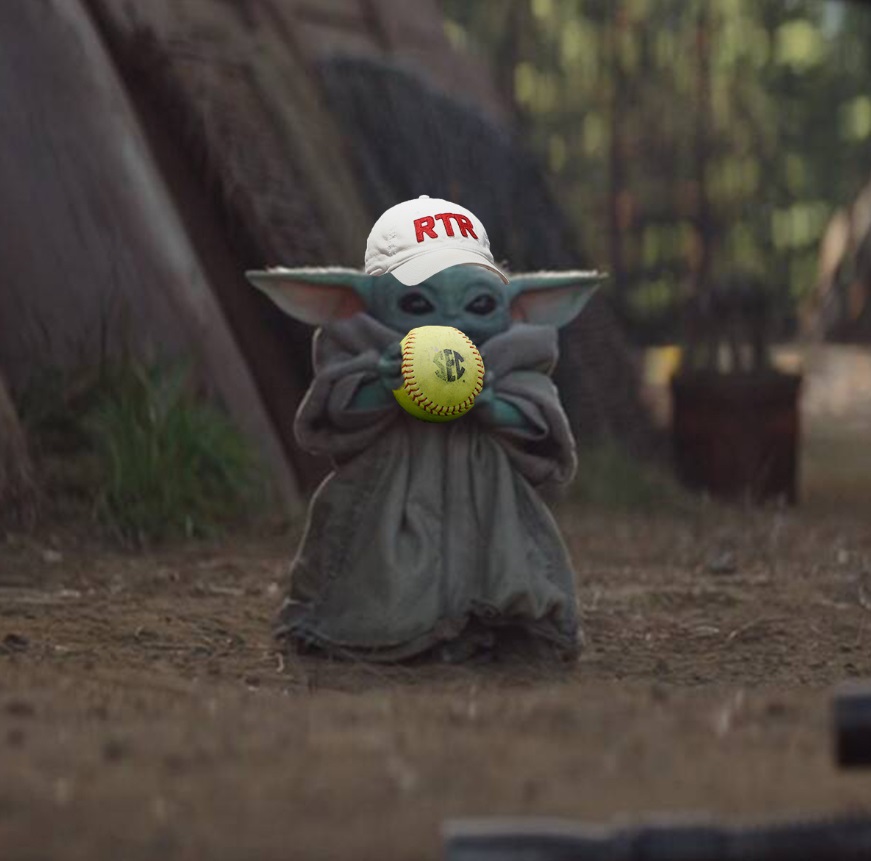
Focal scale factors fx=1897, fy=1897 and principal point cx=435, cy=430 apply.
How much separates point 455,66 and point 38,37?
159 inches

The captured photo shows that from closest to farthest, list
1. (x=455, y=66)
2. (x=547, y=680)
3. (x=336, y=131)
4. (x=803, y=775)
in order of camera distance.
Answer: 1. (x=803, y=775)
2. (x=547, y=680)
3. (x=336, y=131)
4. (x=455, y=66)

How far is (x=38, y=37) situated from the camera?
7.29m

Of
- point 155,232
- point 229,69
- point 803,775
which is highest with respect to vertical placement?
point 229,69

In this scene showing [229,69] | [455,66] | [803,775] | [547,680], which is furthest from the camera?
[455,66]

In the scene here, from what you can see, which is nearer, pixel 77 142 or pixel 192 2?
pixel 77 142

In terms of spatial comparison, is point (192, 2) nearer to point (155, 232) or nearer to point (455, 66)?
point (155, 232)

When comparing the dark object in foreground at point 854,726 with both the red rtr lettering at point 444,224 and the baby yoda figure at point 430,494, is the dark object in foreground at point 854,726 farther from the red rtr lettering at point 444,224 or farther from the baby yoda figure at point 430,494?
the red rtr lettering at point 444,224

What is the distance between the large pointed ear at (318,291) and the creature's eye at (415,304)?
0.40ft

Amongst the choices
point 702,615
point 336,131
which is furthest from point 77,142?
point 702,615

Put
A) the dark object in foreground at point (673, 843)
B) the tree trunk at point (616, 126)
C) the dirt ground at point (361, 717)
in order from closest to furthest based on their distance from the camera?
1. the dark object in foreground at point (673, 843)
2. the dirt ground at point (361, 717)
3. the tree trunk at point (616, 126)

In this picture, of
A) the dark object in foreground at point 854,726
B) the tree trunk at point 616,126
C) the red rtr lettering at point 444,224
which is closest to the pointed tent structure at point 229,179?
the red rtr lettering at point 444,224

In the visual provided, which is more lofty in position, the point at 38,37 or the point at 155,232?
the point at 38,37

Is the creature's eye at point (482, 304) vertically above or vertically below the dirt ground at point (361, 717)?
above

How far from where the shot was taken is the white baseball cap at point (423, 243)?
4.90 metres
